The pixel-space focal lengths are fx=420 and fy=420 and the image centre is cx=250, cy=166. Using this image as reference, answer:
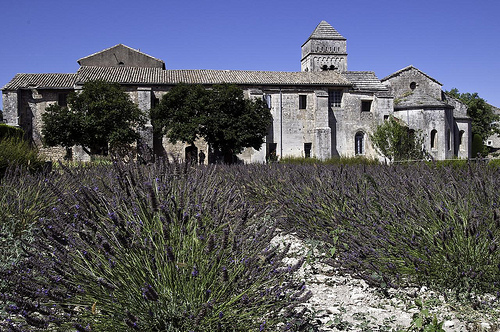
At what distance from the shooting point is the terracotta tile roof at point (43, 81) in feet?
93.1

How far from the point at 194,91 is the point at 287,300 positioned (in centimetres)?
2368

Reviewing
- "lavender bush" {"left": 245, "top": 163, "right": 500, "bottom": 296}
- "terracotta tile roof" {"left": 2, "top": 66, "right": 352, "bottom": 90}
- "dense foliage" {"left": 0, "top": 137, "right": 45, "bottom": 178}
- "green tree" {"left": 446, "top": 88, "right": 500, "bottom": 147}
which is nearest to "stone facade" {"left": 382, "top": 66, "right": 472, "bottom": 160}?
"terracotta tile roof" {"left": 2, "top": 66, "right": 352, "bottom": 90}

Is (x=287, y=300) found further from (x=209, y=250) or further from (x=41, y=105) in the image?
(x=41, y=105)

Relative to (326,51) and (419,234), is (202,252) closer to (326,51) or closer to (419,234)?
(419,234)

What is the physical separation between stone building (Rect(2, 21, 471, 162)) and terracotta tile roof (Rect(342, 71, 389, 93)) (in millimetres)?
77

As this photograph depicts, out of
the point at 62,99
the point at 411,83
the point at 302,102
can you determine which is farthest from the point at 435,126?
the point at 62,99

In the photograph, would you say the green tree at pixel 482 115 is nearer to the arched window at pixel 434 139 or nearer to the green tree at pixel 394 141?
the arched window at pixel 434 139

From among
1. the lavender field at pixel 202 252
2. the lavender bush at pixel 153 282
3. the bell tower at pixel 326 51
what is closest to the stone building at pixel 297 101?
the bell tower at pixel 326 51

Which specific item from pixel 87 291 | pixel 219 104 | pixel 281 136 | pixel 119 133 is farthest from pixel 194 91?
pixel 87 291

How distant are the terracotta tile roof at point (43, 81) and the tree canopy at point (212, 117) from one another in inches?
299

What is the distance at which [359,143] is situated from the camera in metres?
32.4

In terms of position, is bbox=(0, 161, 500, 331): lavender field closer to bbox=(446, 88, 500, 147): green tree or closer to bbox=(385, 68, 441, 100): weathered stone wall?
bbox=(385, 68, 441, 100): weathered stone wall

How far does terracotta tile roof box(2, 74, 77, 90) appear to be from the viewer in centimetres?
2838

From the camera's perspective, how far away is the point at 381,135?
88.1 ft
